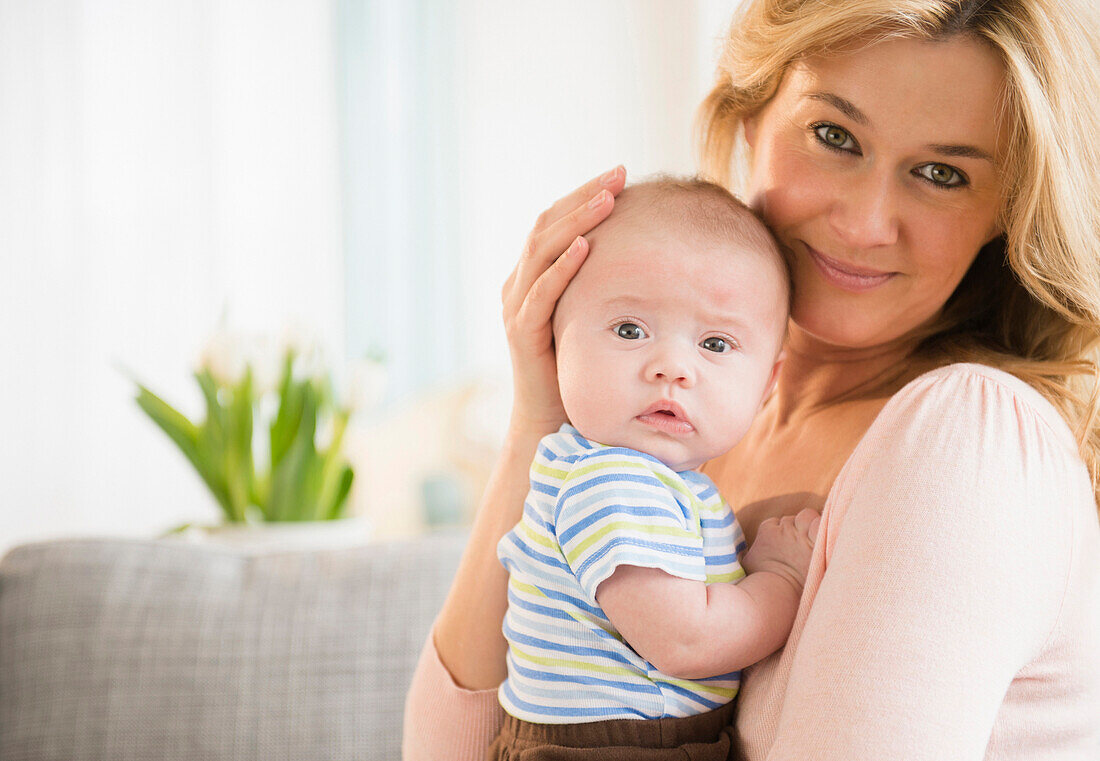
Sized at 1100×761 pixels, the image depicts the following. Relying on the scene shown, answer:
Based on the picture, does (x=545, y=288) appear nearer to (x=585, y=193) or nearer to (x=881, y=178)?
(x=585, y=193)

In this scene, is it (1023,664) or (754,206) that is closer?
(1023,664)

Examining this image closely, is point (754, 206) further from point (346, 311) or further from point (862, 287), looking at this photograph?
point (346, 311)

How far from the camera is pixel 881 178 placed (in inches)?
40.7

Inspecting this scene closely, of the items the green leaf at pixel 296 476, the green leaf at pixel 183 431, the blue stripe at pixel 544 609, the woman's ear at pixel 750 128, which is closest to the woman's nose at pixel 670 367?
the blue stripe at pixel 544 609

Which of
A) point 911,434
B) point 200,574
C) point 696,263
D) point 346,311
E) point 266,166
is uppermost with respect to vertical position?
point 696,263

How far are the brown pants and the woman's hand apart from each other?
15.4 inches

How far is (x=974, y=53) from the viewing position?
0.98 metres

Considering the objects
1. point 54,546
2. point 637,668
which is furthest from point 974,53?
point 54,546

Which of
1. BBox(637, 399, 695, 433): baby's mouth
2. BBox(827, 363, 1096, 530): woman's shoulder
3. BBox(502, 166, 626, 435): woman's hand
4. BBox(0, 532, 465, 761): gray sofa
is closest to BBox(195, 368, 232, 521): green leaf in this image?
BBox(0, 532, 465, 761): gray sofa

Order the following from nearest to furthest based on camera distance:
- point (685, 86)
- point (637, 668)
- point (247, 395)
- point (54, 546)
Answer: point (637, 668) < point (54, 546) < point (247, 395) < point (685, 86)

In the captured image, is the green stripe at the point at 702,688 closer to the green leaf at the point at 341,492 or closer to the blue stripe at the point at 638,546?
the blue stripe at the point at 638,546

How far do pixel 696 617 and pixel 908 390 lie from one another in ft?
0.94

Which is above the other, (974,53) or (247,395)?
(974,53)

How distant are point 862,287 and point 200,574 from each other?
1.22 m
